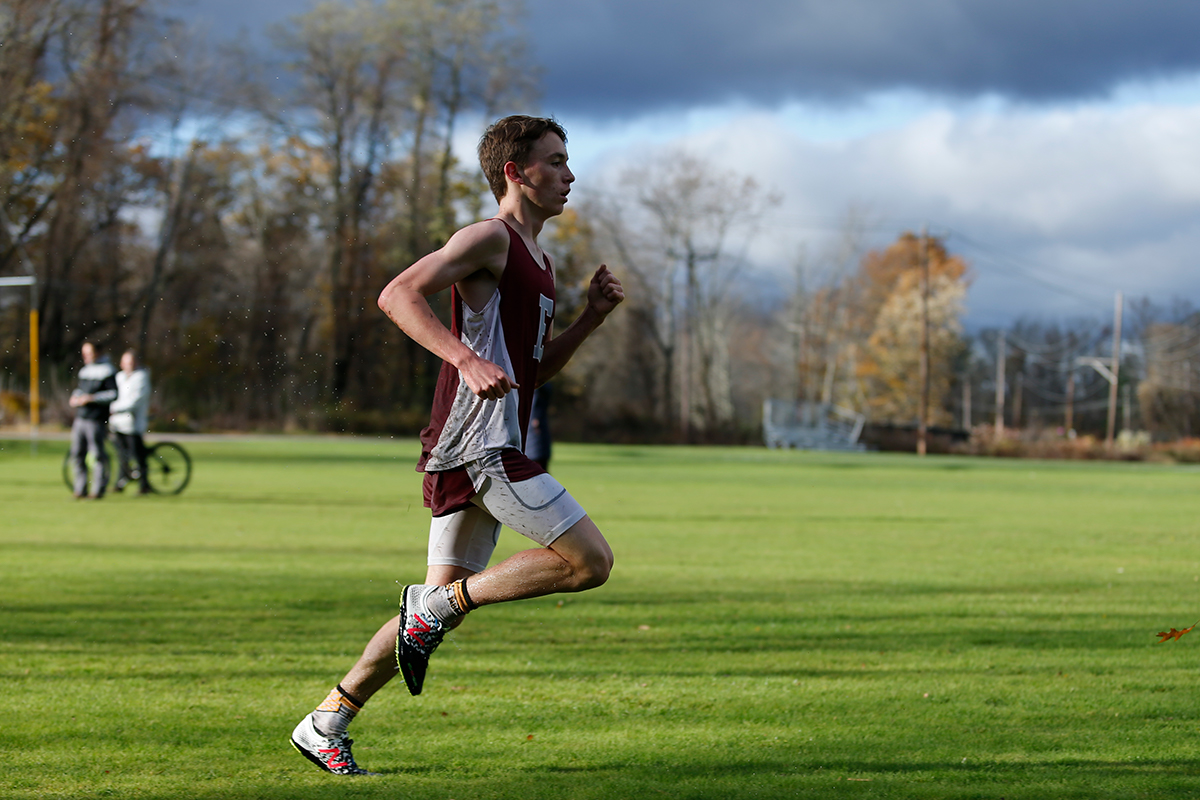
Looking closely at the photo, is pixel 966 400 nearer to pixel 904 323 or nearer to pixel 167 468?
pixel 904 323

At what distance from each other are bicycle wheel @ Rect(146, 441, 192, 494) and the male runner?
51.3 ft

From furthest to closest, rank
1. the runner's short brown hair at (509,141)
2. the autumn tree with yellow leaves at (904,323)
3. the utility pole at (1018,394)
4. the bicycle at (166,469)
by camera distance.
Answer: the utility pole at (1018,394), the autumn tree with yellow leaves at (904,323), the bicycle at (166,469), the runner's short brown hair at (509,141)

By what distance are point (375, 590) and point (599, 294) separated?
517 cm

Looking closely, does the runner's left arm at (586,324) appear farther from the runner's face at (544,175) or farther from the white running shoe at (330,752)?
the white running shoe at (330,752)

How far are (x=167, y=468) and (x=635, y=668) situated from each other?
1437 centimetres

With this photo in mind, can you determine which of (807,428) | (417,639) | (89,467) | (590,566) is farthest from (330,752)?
(807,428)

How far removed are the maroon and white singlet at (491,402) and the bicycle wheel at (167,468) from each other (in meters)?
15.8

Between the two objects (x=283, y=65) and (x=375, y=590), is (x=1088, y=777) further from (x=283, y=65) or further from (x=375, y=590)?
(x=283, y=65)

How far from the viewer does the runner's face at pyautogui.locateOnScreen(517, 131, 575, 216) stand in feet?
13.7

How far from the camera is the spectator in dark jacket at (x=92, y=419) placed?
16797mm

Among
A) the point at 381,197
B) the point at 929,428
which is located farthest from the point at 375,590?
the point at 929,428

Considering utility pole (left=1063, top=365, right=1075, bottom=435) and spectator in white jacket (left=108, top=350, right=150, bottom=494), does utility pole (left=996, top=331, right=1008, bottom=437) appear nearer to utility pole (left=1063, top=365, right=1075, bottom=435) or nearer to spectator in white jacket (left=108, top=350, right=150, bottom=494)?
utility pole (left=1063, top=365, right=1075, bottom=435)

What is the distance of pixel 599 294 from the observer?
4.68m

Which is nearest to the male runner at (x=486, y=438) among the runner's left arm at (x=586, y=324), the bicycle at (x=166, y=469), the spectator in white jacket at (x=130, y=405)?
the runner's left arm at (x=586, y=324)
